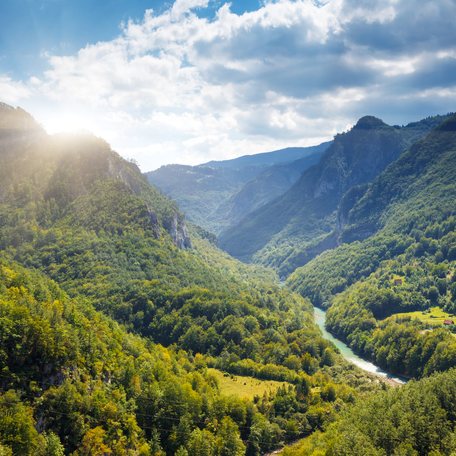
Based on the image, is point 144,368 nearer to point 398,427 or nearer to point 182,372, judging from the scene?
point 182,372

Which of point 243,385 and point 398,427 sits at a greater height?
point 398,427

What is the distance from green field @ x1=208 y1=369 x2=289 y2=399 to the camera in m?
124

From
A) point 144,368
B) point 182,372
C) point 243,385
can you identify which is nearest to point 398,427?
point 243,385

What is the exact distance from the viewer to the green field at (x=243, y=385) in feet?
408

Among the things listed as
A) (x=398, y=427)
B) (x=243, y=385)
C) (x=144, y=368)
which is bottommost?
(x=243, y=385)

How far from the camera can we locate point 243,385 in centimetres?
13075

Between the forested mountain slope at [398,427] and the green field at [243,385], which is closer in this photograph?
the forested mountain slope at [398,427]

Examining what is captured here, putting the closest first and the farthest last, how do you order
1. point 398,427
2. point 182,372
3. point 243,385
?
point 398,427 < point 182,372 < point 243,385

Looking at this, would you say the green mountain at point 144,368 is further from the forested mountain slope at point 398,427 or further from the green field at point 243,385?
the forested mountain slope at point 398,427

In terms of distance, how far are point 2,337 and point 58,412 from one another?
15839 millimetres

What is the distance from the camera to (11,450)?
63.8 meters

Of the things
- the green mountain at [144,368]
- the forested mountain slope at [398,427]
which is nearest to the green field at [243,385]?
the green mountain at [144,368]

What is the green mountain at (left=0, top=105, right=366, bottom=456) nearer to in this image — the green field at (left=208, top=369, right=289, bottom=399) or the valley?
the valley

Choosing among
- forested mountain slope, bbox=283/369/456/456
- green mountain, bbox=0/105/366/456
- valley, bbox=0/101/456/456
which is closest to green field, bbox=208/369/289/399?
valley, bbox=0/101/456/456
